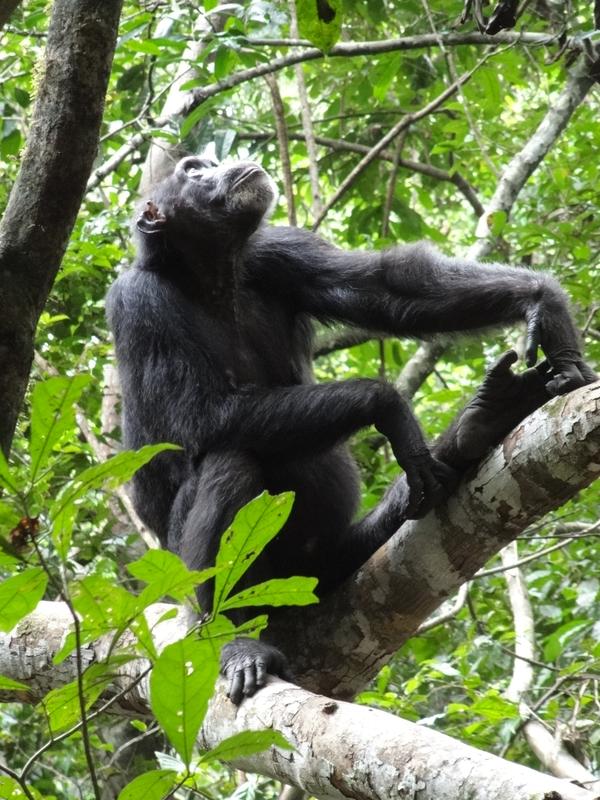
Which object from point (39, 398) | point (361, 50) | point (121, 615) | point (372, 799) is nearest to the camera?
point (39, 398)

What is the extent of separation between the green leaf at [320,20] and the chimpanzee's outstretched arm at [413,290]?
4.80 ft

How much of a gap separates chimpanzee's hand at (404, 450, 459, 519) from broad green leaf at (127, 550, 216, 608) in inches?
81.4

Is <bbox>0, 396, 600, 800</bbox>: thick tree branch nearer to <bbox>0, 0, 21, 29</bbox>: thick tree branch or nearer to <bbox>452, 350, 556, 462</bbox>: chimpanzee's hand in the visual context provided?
<bbox>452, 350, 556, 462</bbox>: chimpanzee's hand

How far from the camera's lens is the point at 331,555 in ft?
17.0

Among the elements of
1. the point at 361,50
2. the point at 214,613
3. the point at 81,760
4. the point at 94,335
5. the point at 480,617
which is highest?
the point at 361,50

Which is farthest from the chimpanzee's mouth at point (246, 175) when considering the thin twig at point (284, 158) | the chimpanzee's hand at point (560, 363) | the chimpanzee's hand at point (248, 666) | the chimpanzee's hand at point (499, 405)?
the chimpanzee's hand at point (248, 666)

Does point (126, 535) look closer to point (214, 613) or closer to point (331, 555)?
point (331, 555)

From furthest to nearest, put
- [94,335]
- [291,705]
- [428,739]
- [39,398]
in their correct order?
[94,335] < [291,705] < [428,739] < [39,398]

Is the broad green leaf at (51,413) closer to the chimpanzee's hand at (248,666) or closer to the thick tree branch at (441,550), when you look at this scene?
the thick tree branch at (441,550)

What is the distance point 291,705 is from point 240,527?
149cm

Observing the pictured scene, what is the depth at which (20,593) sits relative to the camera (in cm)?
194

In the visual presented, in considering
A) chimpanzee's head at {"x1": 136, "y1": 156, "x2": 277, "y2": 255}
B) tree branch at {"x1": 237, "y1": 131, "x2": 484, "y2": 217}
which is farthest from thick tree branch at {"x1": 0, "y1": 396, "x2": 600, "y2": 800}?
tree branch at {"x1": 237, "y1": 131, "x2": 484, "y2": 217}

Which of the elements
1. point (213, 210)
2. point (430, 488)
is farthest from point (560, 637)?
point (213, 210)

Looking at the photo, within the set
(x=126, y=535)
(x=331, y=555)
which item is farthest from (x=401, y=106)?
(x=331, y=555)
